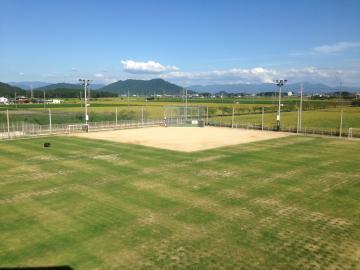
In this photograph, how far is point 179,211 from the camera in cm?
1462

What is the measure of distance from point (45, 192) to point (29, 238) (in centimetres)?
560

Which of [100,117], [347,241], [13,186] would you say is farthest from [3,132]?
[347,241]

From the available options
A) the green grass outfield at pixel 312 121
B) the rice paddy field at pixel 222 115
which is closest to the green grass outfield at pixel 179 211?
the rice paddy field at pixel 222 115

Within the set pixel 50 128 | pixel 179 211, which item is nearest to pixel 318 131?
pixel 50 128

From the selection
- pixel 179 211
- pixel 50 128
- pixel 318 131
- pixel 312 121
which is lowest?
pixel 179 211

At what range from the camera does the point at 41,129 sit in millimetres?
41094

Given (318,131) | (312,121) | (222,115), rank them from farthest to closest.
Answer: (222,115) < (312,121) < (318,131)

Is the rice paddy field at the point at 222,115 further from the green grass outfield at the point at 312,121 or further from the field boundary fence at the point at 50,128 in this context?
the field boundary fence at the point at 50,128

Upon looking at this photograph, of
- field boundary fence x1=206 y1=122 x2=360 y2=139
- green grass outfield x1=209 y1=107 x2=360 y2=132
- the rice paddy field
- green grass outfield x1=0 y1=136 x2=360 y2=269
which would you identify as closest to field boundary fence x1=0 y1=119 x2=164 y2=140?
the rice paddy field

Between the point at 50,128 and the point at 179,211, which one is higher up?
the point at 50,128

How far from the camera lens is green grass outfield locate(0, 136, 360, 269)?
1058 cm

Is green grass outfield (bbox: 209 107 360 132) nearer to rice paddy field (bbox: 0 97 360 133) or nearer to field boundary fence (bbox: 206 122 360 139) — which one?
rice paddy field (bbox: 0 97 360 133)

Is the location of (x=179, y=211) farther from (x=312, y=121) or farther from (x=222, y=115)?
(x=222, y=115)

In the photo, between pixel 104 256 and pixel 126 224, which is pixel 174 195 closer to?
pixel 126 224
